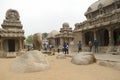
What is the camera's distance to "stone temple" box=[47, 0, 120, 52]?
59.8 ft

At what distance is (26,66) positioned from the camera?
8.81 meters

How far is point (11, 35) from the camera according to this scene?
79.2 ft

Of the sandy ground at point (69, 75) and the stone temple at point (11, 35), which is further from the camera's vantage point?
the stone temple at point (11, 35)

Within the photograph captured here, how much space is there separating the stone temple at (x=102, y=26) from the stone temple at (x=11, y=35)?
29.3 feet

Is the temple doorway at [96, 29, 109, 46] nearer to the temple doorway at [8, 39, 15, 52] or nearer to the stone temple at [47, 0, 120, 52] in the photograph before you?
the stone temple at [47, 0, 120, 52]

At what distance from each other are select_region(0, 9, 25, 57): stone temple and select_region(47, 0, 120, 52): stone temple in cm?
894

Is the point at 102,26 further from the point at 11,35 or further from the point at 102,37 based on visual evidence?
the point at 11,35

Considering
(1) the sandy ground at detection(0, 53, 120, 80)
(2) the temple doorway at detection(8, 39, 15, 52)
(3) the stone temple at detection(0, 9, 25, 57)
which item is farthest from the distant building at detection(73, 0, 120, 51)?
(1) the sandy ground at detection(0, 53, 120, 80)

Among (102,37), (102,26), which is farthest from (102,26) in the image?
(102,37)

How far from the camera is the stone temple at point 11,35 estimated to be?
24203 mm

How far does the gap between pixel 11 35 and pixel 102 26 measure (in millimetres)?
13268

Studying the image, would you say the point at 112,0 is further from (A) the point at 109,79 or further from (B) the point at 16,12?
(A) the point at 109,79

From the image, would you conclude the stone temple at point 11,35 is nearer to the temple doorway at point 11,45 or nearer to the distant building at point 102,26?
the temple doorway at point 11,45

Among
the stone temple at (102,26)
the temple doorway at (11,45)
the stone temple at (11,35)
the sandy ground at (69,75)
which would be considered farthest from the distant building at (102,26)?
the sandy ground at (69,75)
